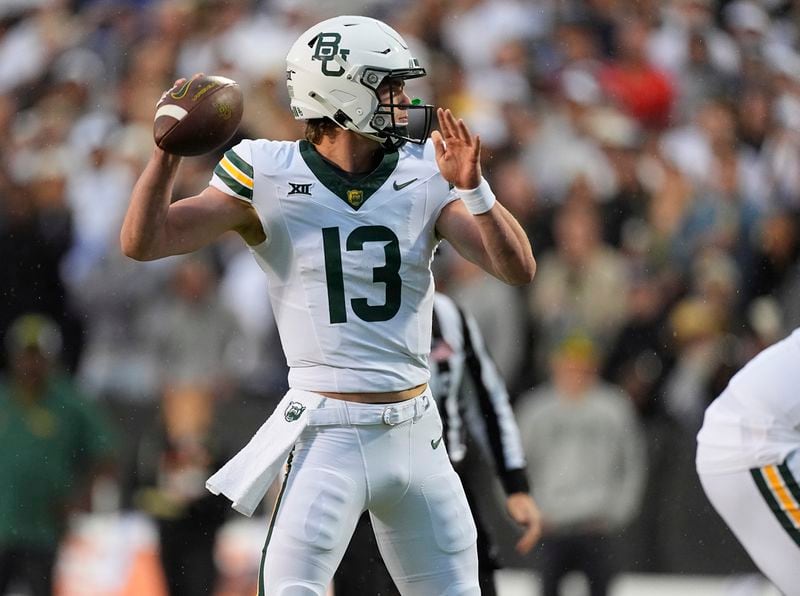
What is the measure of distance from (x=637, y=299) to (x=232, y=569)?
2.34m

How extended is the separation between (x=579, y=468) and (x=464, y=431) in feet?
6.24

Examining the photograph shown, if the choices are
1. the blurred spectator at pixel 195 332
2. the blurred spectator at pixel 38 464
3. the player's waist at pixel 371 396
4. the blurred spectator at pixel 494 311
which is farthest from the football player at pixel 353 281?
the blurred spectator at pixel 195 332

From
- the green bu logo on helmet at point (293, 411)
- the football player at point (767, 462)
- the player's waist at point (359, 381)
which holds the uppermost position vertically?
the player's waist at point (359, 381)

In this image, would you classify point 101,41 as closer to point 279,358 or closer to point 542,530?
point 279,358

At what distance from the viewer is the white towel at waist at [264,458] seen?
134 inches

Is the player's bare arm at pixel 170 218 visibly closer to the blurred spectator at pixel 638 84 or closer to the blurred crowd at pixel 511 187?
the blurred crowd at pixel 511 187

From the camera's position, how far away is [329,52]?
11.6ft

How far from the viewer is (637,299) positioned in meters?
7.25

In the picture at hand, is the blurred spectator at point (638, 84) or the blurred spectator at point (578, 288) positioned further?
the blurred spectator at point (638, 84)

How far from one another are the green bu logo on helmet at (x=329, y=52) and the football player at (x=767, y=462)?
1.30 metres

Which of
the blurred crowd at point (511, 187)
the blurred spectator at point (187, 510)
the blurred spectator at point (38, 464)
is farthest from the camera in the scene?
the blurred crowd at point (511, 187)

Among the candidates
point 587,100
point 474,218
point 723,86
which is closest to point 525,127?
point 587,100

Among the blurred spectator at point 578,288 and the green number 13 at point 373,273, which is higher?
the green number 13 at point 373,273

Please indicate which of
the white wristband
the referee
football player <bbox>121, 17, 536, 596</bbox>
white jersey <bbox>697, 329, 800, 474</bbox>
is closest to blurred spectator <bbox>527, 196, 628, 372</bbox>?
the referee
